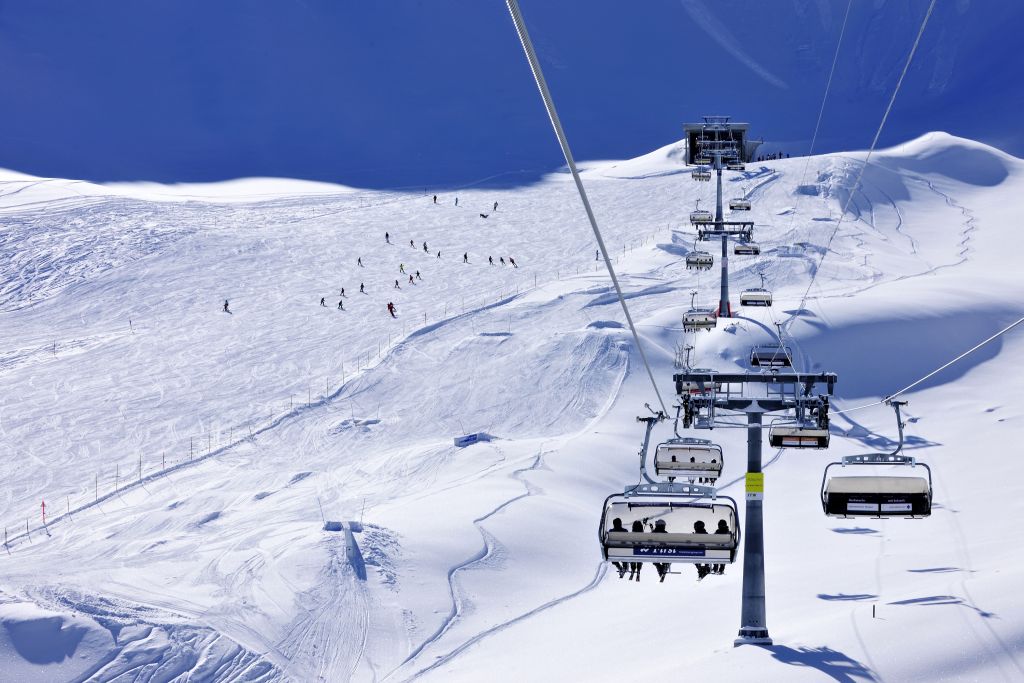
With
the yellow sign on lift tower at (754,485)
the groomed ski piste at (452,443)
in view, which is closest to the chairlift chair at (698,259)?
the groomed ski piste at (452,443)

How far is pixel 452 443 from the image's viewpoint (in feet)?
95.0

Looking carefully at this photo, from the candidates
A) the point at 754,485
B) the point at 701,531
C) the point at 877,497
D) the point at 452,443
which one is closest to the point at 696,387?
the point at 754,485

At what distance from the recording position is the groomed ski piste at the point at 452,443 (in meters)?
18.6

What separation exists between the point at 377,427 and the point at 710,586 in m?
12.0

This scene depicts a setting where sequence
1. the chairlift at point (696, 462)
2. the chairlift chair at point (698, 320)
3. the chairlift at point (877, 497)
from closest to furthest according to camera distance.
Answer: the chairlift at point (877, 497), the chairlift at point (696, 462), the chairlift chair at point (698, 320)

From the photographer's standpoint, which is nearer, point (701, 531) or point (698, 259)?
point (701, 531)

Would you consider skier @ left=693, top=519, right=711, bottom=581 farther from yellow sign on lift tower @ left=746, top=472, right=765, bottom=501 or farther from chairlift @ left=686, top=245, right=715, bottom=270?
chairlift @ left=686, top=245, right=715, bottom=270

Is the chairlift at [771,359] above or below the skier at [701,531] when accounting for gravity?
above

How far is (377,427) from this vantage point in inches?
1217

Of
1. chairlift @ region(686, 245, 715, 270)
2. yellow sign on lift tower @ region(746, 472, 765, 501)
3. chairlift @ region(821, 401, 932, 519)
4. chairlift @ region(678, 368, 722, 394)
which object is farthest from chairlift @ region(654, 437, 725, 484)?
chairlift @ region(686, 245, 715, 270)

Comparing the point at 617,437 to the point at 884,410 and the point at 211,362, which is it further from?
the point at 211,362

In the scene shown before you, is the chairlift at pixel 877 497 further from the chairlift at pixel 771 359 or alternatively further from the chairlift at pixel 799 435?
the chairlift at pixel 771 359

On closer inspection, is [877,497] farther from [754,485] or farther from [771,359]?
[771,359]

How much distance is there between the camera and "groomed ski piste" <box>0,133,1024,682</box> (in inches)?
732
